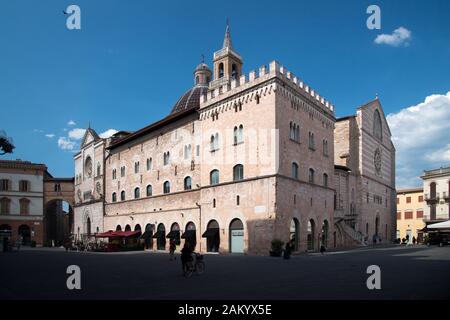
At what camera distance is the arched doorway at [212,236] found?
1232 inches

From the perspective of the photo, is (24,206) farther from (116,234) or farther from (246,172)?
(246,172)

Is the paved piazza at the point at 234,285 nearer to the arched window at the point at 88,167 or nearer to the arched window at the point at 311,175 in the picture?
the arched window at the point at 311,175

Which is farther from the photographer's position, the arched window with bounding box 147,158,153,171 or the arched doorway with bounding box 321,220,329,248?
the arched window with bounding box 147,158,153,171

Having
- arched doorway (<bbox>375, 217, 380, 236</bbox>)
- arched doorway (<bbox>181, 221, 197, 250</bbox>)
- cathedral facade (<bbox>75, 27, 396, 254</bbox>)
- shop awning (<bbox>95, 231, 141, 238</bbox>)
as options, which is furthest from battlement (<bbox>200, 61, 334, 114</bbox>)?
arched doorway (<bbox>375, 217, 380, 236</bbox>)

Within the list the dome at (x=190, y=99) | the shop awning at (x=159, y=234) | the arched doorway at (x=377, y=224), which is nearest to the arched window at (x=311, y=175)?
the shop awning at (x=159, y=234)

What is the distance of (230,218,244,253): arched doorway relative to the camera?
29.2 meters

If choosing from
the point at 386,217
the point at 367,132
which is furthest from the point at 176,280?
the point at 386,217

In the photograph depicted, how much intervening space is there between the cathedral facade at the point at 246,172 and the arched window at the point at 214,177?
122 mm

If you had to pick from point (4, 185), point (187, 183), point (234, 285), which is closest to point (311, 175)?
point (187, 183)

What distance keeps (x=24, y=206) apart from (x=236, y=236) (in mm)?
41013

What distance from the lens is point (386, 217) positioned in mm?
51750

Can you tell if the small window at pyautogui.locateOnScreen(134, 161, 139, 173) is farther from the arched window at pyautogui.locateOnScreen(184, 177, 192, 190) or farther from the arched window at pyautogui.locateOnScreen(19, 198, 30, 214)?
the arched window at pyautogui.locateOnScreen(19, 198, 30, 214)

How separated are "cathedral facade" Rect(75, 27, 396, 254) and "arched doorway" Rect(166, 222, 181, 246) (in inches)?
4.0
